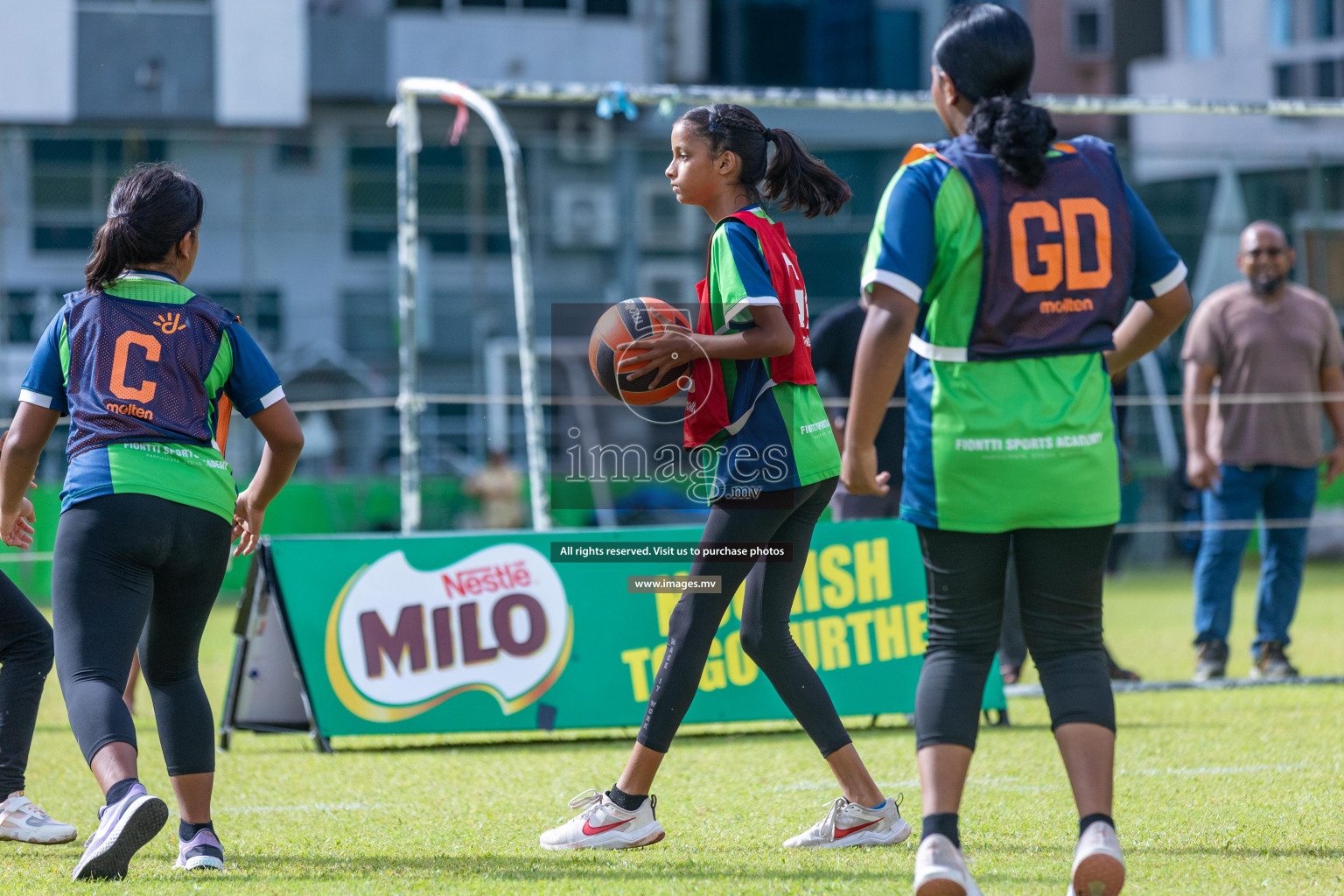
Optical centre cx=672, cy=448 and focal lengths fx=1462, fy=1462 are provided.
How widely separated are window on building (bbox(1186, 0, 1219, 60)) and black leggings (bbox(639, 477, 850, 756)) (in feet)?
76.8

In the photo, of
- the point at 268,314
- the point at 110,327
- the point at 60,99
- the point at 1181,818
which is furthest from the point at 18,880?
the point at 60,99

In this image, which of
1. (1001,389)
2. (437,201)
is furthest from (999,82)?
(437,201)

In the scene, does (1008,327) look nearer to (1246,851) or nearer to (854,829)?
(854,829)

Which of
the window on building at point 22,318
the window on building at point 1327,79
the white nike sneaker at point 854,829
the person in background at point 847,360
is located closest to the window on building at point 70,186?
the window on building at point 22,318

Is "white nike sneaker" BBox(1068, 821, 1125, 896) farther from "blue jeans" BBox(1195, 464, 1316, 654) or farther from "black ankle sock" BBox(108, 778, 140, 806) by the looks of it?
"blue jeans" BBox(1195, 464, 1316, 654)

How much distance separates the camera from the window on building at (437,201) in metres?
20.8

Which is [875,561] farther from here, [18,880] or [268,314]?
[268,314]

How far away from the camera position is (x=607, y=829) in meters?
3.80

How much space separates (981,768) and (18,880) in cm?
308

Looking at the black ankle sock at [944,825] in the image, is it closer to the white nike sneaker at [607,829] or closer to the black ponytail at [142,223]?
the white nike sneaker at [607,829]

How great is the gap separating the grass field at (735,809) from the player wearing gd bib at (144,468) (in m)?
0.37

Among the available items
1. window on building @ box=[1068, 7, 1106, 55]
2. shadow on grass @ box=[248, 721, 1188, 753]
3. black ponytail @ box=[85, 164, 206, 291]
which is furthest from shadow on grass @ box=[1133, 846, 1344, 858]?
window on building @ box=[1068, 7, 1106, 55]

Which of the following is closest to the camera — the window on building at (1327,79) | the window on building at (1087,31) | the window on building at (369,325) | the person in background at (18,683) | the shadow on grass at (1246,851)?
the shadow on grass at (1246,851)

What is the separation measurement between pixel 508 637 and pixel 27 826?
2286 millimetres
